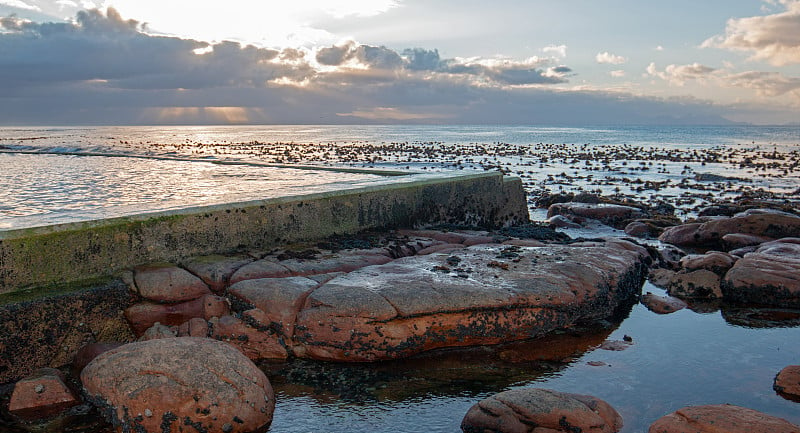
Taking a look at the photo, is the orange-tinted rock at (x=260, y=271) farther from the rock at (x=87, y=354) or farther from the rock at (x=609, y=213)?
the rock at (x=609, y=213)

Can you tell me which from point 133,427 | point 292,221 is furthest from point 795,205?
point 133,427

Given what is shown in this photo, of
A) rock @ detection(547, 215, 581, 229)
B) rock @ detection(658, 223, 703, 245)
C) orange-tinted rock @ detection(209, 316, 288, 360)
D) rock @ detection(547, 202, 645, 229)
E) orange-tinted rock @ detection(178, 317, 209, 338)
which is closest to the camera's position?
orange-tinted rock @ detection(209, 316, 288, 360)

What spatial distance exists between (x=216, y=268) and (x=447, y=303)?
2.78 m

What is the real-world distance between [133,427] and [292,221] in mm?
4130

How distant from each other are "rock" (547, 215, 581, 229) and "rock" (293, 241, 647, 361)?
6919 mm

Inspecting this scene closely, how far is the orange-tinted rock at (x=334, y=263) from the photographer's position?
300 inches

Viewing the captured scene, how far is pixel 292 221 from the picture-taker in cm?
866

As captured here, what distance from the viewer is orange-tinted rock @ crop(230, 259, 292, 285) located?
7262mm

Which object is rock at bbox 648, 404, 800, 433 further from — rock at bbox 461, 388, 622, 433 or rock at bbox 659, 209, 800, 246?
rock at bbox 659, 209, 800, 246

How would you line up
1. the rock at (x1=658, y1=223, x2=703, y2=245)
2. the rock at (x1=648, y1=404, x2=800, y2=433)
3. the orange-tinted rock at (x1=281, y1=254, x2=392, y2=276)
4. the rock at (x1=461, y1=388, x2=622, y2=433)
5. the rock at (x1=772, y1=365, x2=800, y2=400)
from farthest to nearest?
1. the rock at (x1=658, y1=223, x2=703, y2=245)
2. the orange-tinted rock at (x1=281, y1=254, x2=392, y2=276)
3. the rock at (x1=772, y1=365, x2=800, y2=400)
4. the rock at (x1=461, y1=388, x2=622, y2=433)
5. the rock at (x1=648, y1=404, x2=800, y2=433)

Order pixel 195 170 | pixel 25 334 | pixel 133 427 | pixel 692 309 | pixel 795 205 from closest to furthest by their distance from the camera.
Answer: pixel 133 427, pixel 25 334, pixel 692 309, pixel 195 170, pixel 795 205

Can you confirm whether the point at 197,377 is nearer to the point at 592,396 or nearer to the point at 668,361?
the point at 592,396

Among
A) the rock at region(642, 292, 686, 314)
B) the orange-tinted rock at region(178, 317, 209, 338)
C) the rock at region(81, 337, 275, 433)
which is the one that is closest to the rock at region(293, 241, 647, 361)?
the rock at region(642, 292, 686, 314)

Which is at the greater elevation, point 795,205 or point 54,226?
point 54,226
